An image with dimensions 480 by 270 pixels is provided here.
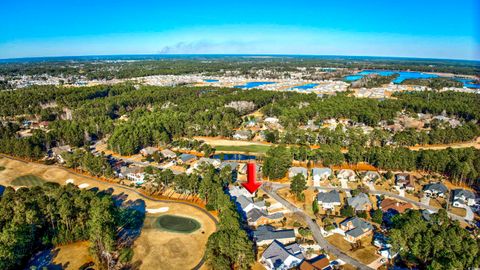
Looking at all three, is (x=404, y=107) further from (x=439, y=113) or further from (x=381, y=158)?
(x=381, y=158)

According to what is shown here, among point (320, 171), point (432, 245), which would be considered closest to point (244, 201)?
point (320, 171)

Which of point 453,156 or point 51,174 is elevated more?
point 453,156

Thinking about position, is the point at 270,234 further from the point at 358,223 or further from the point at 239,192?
the point at 239,192

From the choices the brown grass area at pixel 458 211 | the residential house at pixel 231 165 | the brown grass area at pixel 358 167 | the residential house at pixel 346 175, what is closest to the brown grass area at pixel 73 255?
the residential house at pixel 231 165

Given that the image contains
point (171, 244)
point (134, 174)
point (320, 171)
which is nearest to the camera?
point (171, 244)

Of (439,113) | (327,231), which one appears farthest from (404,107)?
(327,231)
